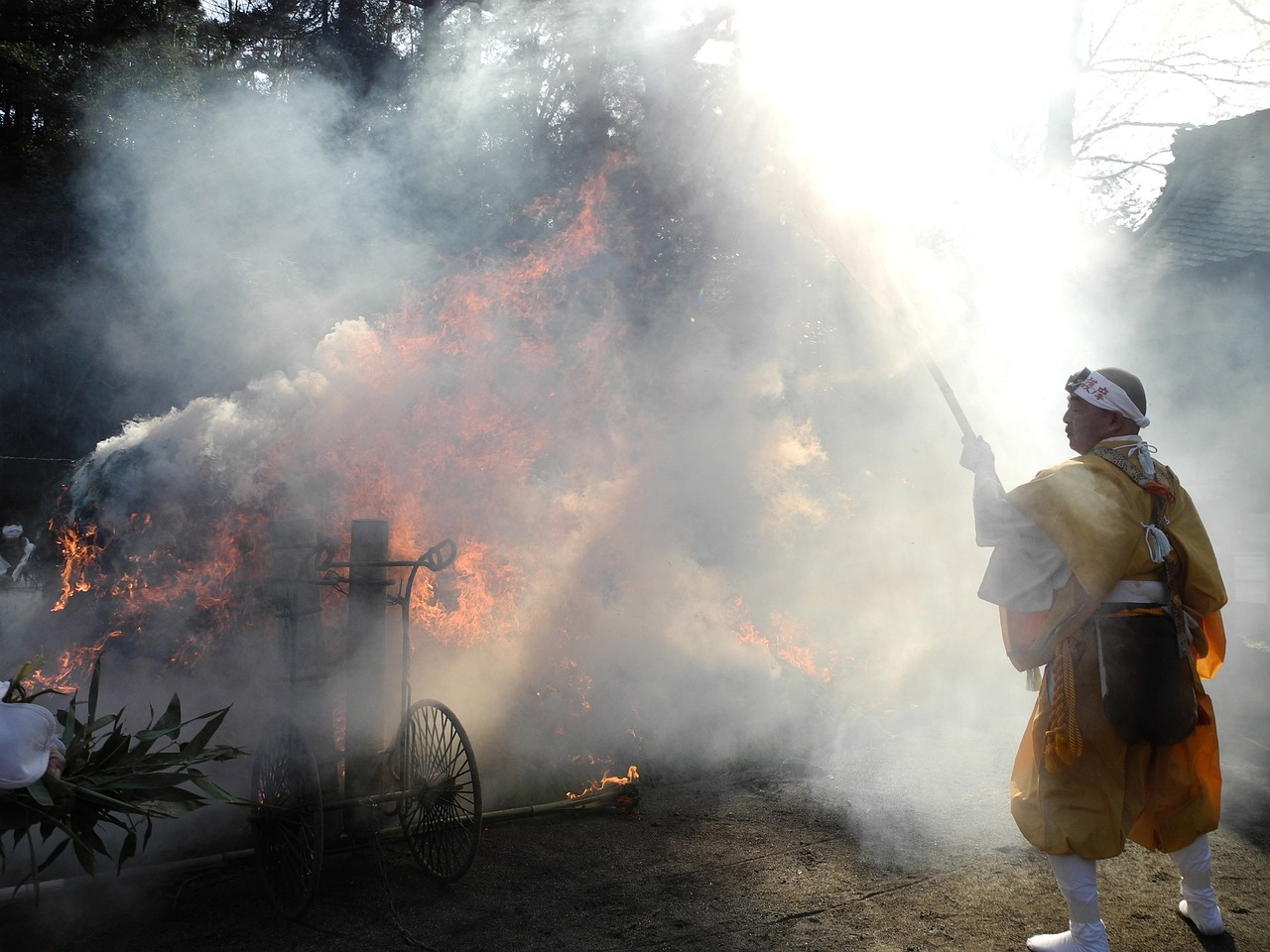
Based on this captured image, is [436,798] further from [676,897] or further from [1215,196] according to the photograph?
[1215,196]

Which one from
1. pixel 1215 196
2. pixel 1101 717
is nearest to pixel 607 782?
pixel 1101 717

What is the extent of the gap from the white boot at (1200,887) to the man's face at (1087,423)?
1.69 meters

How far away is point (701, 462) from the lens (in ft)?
31.0

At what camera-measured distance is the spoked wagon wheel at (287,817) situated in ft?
12.9

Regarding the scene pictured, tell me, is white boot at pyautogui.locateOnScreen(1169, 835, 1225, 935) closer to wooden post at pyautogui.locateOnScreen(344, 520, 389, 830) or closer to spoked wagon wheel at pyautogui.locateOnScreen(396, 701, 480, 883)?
spoked wagon wheel at pyautogui.locateOnScreen(396, 701, 480, 883)

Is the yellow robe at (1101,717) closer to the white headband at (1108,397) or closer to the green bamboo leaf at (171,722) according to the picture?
the white headband at (1108,397)

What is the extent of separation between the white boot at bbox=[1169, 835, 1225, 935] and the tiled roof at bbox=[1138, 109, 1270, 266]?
12.1 m

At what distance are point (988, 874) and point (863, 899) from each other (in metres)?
0.71

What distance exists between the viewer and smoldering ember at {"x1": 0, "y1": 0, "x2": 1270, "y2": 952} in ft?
13.9

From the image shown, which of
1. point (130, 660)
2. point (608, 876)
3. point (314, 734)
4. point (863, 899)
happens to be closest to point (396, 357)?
point (130, 660)

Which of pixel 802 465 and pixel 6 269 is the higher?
pixel 6 269

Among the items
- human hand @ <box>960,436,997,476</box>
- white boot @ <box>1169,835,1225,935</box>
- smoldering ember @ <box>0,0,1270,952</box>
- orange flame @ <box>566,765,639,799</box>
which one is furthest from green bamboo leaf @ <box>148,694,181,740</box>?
white boot @ <box>1169,835,1225,935</box>

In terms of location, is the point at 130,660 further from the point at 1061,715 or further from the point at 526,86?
the point at 526,86

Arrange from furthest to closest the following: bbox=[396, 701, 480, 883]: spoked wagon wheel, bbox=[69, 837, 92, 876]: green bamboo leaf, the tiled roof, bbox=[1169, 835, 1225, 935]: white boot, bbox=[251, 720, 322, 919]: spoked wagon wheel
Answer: the tiled roof < bbox=[396, 701, 480, 883]: spoked wagon wheel < bbox=[251, 720, 322, 919]: spoked wagon wheel < bbox=[1169, 835, 1225, 935]: white boot < bbox=[69, 837, 92, 876]: green bamboo leaf
